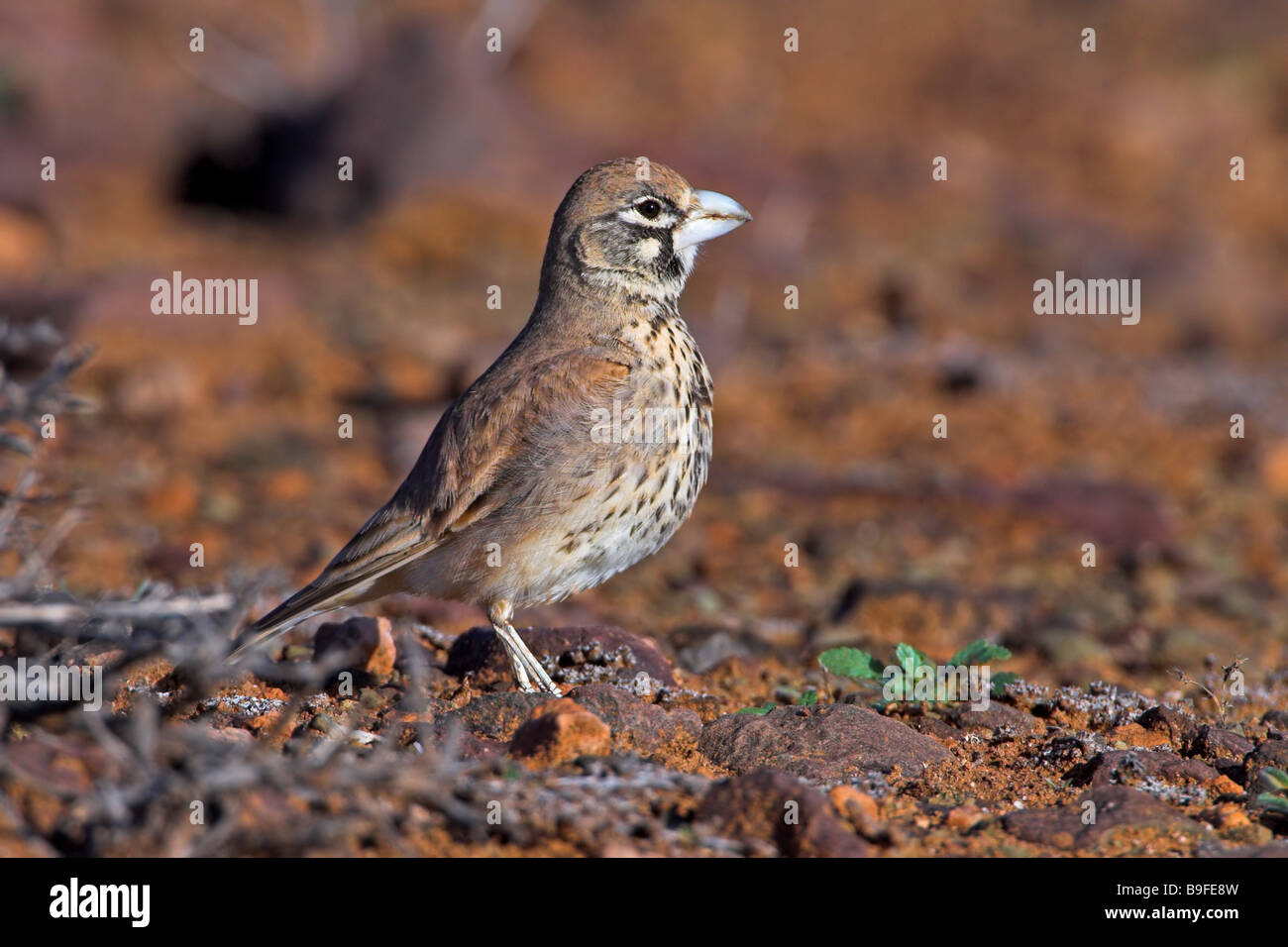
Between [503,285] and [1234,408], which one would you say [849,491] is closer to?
[1234,408]

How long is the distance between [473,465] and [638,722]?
122 centimetres

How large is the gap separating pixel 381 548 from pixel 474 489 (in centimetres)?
36

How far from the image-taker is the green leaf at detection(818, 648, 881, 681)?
15.6 feet

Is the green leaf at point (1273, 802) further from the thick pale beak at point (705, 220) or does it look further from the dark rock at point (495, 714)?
the thick pale beak at point (705, 220)

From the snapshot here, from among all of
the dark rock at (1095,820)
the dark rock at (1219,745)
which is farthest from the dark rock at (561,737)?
the dark rock at (1219,745)

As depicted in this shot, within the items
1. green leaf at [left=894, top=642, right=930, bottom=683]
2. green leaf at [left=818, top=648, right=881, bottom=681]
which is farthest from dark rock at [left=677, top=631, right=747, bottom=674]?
green leaf at [left=894, top=642, right=930, bottom=683]

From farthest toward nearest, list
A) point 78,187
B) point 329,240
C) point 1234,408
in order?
point 78,187 < point 329,240 < point 1234,408

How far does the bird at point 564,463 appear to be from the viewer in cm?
486

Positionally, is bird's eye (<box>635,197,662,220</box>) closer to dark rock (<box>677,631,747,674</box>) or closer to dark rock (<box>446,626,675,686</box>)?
dark rock (<box>446,626,675,686</box>)

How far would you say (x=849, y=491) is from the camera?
364 inches

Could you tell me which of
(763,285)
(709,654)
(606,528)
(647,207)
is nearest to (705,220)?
(647,207)

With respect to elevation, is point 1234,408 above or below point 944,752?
above

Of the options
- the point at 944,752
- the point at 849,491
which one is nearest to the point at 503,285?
the point at 849,491
